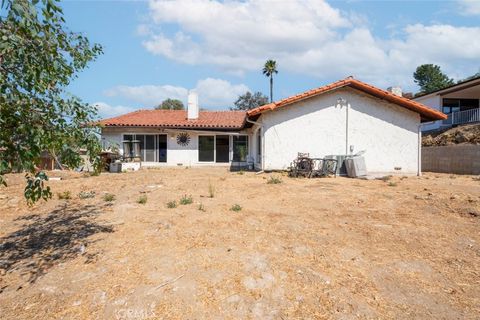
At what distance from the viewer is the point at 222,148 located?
75.8 ft

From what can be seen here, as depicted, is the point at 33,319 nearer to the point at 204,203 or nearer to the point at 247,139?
the point at 204,203

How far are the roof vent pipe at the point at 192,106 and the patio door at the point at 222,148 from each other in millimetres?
2882

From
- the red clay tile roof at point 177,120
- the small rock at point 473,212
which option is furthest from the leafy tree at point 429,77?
the small rock at point 473,212

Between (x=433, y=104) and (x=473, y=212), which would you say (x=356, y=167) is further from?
(x=433, y=104)

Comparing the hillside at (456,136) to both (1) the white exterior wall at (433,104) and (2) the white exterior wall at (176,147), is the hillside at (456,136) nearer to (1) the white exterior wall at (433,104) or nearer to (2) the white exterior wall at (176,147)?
(1) the white exterior wall at (433,104)

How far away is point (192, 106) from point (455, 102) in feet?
71.0

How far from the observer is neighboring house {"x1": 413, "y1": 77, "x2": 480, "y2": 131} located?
24.2m

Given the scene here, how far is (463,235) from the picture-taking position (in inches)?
241

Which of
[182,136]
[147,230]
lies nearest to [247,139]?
[182,136]

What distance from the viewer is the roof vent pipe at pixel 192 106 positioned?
24.6 meters

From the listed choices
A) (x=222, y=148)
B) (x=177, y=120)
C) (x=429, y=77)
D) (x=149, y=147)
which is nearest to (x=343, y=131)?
(x=222, y=148)

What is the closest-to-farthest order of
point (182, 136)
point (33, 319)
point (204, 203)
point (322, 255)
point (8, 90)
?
point (8, 90) < point (33, 319) < point (322, 255) < point (204, 203) < point (182, 136)

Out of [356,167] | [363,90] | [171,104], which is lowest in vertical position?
[356,167]

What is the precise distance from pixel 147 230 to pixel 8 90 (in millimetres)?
3614
